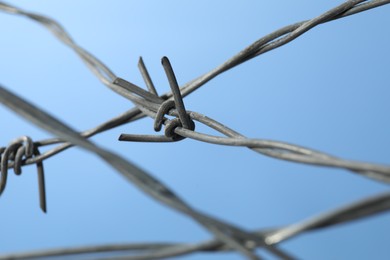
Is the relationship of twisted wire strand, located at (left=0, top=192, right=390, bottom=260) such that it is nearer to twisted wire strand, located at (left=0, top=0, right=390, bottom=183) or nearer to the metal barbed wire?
the metal barbed wire

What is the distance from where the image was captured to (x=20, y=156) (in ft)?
1.69

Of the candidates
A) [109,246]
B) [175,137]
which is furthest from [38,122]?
[175,137]

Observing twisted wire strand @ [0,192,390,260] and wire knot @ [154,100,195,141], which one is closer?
twisted wire strand @ [0,192,390,260]

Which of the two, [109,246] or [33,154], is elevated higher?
[33,154]

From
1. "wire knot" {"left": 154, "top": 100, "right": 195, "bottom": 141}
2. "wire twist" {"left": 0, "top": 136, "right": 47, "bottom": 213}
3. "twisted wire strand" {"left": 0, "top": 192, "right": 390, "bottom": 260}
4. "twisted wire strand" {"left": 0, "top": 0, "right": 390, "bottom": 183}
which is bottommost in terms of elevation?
"twisted wire strand" {"left": 0, "top": 192, "right": 390, "bottom": 260}

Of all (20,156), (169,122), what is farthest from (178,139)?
(20,156)

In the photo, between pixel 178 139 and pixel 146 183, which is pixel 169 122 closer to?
pixel 178 139

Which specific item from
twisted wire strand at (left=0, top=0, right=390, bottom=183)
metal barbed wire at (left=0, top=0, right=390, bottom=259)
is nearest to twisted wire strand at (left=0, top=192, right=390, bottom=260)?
metal barbed wire at (left=0, top=0, right=390, bottom=259)

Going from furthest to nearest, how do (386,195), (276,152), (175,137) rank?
(175,137)
(276,152)
(386,195)

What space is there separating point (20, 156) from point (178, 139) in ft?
0.45

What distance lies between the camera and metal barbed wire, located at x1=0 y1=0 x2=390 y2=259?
0.79ft

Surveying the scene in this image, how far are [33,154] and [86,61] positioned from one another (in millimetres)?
88

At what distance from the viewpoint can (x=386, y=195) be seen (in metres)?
0.22

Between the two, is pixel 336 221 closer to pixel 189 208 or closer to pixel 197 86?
pixel 189 208
